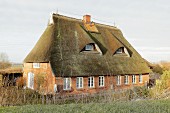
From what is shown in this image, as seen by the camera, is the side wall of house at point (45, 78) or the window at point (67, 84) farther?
the window at point (67, 84)

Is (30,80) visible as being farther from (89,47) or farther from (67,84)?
(89,47)

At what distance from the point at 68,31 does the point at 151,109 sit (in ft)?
69.8

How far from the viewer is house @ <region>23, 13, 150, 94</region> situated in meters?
24.9

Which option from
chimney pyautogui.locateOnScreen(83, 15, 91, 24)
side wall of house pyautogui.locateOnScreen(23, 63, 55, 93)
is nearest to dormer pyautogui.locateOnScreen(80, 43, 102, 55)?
chimney pyautogui.locateOnScreen(83, 15, 91, 24)

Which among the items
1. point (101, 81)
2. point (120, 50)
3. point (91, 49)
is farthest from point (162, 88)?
point (120, 50)

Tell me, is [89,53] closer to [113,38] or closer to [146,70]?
[113,38]

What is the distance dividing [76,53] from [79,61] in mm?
1170

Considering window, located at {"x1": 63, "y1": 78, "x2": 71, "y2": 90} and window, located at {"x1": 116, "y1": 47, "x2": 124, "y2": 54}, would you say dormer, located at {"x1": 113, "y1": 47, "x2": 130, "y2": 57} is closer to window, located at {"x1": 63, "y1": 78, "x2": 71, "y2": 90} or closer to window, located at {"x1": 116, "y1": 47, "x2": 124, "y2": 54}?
window, located at {"x1": 116, "y1": 47, "x2": 124, "y2": 54}

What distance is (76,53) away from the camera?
90.1 feet

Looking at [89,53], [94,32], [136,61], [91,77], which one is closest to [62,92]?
[91,77]

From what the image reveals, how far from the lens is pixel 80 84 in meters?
26.4

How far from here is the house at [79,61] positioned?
24.9 m

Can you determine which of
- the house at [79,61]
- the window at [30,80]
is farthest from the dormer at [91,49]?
the window at [30,80]

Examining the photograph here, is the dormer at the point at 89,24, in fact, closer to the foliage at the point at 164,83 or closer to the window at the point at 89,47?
the window at the point at 89,47
